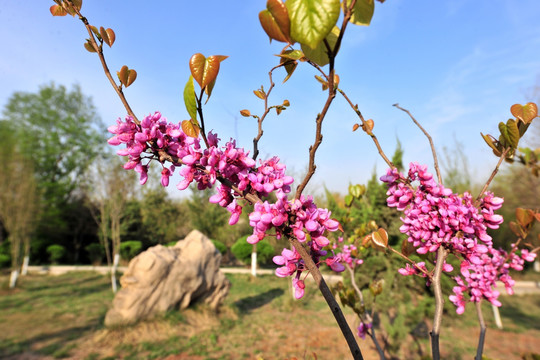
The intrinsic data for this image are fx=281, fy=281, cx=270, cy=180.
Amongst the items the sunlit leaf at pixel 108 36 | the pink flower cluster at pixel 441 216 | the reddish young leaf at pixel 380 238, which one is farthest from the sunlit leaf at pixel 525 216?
the sunlit leaf at pixel 108 36

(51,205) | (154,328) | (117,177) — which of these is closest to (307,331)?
(154,328)

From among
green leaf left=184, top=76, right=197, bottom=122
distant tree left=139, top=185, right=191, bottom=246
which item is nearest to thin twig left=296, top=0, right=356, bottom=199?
green leaf left=184, top=76, right=197, bottom=122

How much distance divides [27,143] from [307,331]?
2098cm

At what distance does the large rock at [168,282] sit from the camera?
5.53m

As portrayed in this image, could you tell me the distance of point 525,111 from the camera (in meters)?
1.03

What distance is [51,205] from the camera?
53.0 feet

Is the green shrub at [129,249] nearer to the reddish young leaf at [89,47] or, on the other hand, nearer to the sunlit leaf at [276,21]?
the reddish young leaf at [89,47]

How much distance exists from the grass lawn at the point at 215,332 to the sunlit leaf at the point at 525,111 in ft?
12.1

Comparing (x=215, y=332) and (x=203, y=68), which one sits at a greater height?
(x=203, y=68)

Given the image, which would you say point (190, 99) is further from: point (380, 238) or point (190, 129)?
point (380, 238)

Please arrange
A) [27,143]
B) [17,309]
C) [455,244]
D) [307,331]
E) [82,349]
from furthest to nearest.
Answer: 1. [27,143]
2. [17,309]
3. [307,331]
4. [82,349]
5. [455,244]

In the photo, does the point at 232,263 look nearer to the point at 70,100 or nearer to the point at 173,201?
the point at 173,201

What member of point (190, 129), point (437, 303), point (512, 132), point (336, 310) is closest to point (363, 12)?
point (190, 129)

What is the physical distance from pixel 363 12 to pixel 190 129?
476 millimetres
